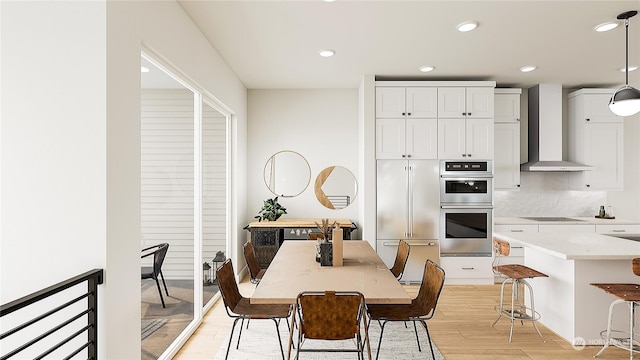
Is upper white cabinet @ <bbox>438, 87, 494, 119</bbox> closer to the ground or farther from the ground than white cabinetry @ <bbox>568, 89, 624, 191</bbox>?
farther from the ground

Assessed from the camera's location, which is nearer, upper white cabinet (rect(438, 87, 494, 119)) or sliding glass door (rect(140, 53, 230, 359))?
sliding glass door (rect(140, 53, 230, 359))

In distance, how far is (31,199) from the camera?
1.75m

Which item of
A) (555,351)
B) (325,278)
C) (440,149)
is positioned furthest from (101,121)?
(440,149)

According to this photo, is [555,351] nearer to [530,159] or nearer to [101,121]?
[530,159]

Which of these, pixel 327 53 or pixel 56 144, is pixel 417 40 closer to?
pixel 327 53

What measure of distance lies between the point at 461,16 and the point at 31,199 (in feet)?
10.3

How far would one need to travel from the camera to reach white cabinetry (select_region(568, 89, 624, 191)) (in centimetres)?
494

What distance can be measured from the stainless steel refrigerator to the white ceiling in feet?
4.01

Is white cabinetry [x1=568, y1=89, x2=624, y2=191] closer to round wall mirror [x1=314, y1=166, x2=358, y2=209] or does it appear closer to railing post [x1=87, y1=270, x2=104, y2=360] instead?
round wall mirror [x1=314, y1=166, x2=358, y2=209]

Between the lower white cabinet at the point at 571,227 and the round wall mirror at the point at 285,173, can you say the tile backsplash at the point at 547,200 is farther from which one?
the round wall mirror at the point at 285,173

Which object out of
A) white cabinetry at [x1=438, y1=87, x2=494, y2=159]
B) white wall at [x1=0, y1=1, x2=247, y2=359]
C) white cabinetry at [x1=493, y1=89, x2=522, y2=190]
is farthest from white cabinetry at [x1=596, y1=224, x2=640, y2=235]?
white wall at [x1=0, y1=1, x2=247, y2=359]

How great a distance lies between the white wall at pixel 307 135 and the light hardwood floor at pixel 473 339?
1942 millimetres

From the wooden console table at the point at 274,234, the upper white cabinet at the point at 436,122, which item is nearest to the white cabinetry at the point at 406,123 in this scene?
the upper white cabinet at the point at 436,122

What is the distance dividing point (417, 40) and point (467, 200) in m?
2.25
